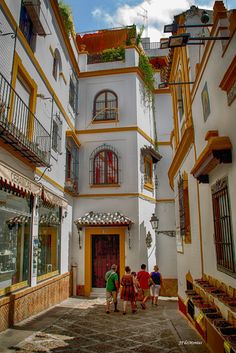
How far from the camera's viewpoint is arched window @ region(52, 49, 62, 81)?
13336 millimetres

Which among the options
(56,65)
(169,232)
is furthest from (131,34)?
(169,232)

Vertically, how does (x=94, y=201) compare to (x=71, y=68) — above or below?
below

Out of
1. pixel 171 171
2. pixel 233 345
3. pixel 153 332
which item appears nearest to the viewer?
pixel 233 345

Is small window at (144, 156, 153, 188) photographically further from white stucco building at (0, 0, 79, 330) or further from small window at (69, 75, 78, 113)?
small window at (69, 75, 78, 113)

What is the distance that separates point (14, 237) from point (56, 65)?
26.8 feet

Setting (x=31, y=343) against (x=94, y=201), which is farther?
(x=94, y=201)

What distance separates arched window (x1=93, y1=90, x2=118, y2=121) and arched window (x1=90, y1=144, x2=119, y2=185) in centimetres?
181

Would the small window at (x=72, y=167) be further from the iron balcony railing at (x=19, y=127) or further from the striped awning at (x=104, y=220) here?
the iron balcony railing at (x=19, y=127)

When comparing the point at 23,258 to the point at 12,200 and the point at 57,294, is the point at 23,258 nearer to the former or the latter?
the point at 12,200

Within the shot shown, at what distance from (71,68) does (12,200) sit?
33.4ft

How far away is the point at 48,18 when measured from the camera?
1199cm

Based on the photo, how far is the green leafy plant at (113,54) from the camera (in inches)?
715

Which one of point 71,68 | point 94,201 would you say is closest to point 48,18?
point 71,68

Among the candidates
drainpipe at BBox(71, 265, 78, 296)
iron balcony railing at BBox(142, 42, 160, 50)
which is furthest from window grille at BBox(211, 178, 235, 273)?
iron balcony railing at BBox(142, 42, 160, 50)
